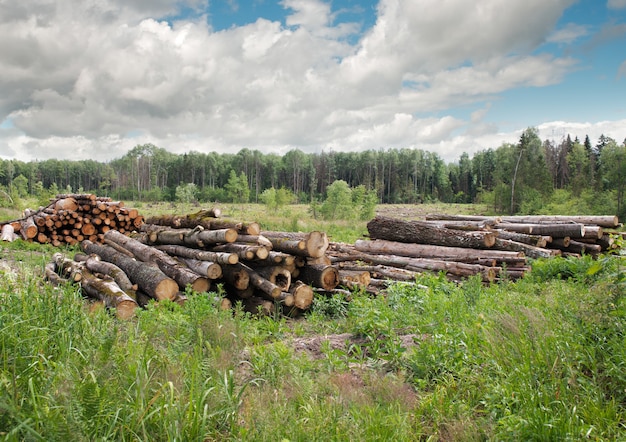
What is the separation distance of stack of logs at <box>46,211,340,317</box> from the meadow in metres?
2.64

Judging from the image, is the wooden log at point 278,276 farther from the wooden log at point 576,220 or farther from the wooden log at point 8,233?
the wooden log at point 8,233

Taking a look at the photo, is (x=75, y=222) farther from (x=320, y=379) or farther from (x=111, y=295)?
(x=320, y=379)

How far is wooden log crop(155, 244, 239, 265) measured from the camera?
8.12 metres

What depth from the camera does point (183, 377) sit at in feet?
10.4

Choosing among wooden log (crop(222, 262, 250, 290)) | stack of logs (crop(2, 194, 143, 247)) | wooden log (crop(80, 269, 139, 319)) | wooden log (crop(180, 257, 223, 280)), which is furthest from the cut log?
stack of logs (crop(2, 194, 143, 247))

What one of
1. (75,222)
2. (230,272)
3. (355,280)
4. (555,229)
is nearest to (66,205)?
(75,222)

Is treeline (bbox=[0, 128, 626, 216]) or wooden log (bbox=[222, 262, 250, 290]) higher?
treeline (bbox=[0, 128, 626, 216])

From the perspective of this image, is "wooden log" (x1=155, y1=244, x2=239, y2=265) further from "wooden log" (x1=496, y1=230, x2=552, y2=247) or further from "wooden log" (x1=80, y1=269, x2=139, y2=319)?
"wooden log" (x1=496, y1=230, x2=552, y2=247)

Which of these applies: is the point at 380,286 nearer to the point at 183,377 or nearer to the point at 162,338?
the point at 162,338

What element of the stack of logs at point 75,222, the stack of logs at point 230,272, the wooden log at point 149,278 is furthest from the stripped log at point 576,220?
the stack of logs at point 75,222

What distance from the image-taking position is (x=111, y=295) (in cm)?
697

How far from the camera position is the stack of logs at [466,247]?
9805 millimetres

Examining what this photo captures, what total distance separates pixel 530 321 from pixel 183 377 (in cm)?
359

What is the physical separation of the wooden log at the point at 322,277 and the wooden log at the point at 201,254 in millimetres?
1579
